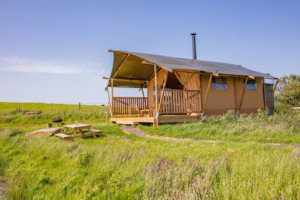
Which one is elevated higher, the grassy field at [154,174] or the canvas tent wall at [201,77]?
the canvas tent wall at [201,77]

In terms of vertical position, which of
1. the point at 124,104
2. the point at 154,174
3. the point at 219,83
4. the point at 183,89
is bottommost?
the point at 154,174

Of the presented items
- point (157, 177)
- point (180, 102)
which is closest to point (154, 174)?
point (157, 177)

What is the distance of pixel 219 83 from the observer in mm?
11727

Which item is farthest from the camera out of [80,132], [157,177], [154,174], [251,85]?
[251,85]

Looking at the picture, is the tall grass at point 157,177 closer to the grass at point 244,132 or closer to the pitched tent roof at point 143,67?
the grass at point 244,132

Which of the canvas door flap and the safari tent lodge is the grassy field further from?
the canvas door flap

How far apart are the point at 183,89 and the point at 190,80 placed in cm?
112

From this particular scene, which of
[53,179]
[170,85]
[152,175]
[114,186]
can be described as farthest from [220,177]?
[170,85]

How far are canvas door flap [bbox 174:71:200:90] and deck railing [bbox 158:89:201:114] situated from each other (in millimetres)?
826

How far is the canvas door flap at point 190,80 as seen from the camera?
11.0 meters

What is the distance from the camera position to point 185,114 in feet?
34.6

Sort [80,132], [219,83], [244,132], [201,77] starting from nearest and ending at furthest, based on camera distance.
→ [244,132]
[80,132]
[201,77]
[219,83]

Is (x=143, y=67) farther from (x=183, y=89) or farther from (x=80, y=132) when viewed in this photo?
(x=80, y=132)

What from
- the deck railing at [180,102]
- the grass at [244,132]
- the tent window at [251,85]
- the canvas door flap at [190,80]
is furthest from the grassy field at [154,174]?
the tent window at [251,85]
